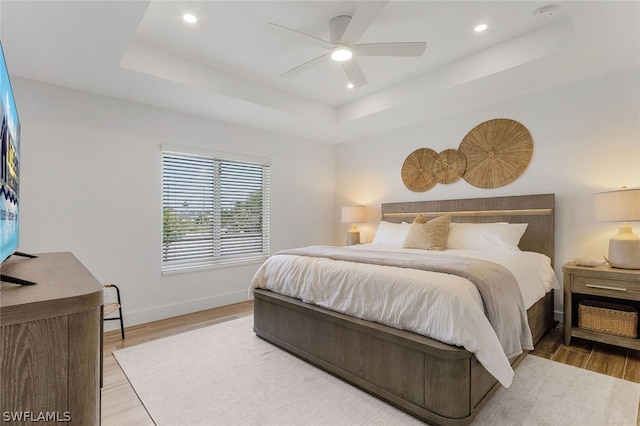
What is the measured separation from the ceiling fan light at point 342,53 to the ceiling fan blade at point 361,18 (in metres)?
0.06

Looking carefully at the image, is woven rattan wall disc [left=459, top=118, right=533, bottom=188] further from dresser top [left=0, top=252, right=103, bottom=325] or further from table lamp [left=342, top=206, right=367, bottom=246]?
dresser top [left=0, top=252, right=103, bottom=325]

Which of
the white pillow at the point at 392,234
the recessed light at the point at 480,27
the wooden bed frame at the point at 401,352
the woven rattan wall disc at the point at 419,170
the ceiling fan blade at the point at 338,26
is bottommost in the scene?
the wooden bed frame at the point at 401,352

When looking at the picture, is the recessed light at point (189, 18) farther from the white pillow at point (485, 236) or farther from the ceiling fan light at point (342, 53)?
the white pillow at point (485, 236)

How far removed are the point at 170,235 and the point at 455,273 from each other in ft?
10.7

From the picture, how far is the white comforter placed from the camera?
1653 millimetres

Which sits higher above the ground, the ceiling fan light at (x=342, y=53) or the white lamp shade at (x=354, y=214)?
the ceiling fan light at (x=342, y=53)

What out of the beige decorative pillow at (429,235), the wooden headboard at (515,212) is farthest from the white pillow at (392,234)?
the wooden headboard at (515,212)

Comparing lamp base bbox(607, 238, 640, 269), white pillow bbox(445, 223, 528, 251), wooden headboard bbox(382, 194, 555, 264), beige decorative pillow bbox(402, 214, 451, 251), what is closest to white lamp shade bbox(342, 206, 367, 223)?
wooden headboard bbox(382, 194, 555, 264)

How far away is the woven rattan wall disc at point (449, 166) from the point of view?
401 centimetres

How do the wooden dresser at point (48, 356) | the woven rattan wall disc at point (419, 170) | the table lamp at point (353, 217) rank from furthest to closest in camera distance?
the table lamp at point (353, 217) < the woven rattan wall disc at point (419, 170) < the wooden dresser at point (48, 356)

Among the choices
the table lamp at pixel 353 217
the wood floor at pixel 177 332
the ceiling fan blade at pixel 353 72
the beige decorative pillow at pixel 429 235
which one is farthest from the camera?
the table lamp at pixel 353 217

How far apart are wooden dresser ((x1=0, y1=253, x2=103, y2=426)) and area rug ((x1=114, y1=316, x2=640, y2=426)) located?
128 centimetres

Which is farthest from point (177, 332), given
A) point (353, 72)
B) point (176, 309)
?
point (353, 72)

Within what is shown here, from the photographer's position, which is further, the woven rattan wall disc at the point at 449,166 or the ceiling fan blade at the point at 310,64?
the woven rattan wall disc at the point at 449,166
